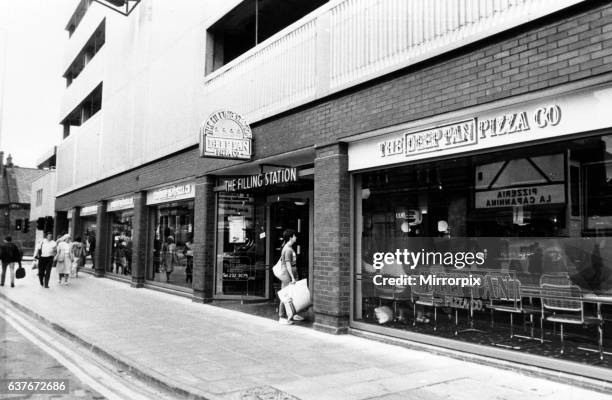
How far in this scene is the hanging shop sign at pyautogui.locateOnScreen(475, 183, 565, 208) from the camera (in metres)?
6.71

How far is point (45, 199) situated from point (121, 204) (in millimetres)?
19191

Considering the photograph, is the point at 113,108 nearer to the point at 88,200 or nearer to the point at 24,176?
the point at 88,200

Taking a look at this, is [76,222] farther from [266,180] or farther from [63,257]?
[266,180]

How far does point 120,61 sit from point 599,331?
1892cm

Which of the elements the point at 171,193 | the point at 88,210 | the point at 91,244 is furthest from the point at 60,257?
the point at 88,210

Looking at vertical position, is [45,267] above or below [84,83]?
below

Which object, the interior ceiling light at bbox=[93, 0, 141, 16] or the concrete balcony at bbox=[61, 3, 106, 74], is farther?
the concrete balcony at bbox=[61, 3, 106, 74]

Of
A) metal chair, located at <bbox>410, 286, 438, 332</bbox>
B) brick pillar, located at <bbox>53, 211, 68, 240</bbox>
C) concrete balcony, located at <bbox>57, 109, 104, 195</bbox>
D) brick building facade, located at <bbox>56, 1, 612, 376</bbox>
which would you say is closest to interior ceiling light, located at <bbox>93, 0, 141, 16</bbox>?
concrete balcony, located at <bbox>57, 109, 104, 195</bbox>

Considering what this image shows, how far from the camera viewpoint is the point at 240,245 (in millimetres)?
13180

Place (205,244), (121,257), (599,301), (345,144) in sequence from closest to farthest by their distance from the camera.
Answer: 1. (599,301)
2. (345,144)
3. (205,244)
4. (121,257)

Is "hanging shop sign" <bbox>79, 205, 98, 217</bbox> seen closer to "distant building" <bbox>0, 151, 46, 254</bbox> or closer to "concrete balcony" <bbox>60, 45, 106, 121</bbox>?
"concrete balcony" <bbox>60, 45, 106, 121</bbox>

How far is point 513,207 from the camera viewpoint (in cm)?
721

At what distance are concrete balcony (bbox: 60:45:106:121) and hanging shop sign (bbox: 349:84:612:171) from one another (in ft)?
59.5

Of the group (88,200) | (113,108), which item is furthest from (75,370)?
(88,200)
